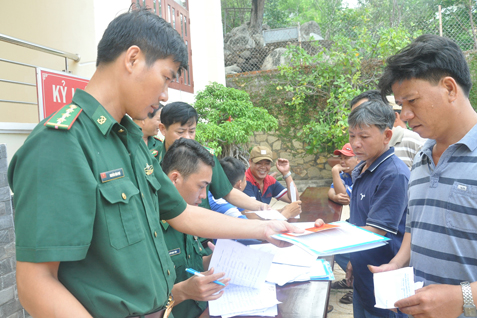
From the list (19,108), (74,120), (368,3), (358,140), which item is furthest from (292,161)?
(368,3)

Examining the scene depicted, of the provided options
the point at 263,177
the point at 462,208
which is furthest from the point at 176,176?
the point at 263,177

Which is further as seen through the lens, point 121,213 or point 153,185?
point 153,185

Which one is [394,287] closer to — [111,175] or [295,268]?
[295,268]

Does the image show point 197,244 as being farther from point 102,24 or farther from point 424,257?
point 102,24

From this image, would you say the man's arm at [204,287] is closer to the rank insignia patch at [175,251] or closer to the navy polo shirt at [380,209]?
the rank insignia patch at [175,251]

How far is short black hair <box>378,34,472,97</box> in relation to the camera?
50.4 inches

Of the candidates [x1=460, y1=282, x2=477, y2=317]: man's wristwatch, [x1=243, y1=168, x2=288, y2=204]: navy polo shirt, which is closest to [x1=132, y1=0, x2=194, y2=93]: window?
[x1=243, y1=168, x2=288, y2=204]: navy polo shirt

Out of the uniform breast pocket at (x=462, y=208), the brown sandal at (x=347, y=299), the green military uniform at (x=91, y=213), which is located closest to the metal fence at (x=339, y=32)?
the brown sandal at (x=347, y=299)

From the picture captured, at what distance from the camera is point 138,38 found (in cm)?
104

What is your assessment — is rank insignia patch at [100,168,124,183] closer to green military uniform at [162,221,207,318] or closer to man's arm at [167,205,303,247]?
man's arm at [167,205,303,247]

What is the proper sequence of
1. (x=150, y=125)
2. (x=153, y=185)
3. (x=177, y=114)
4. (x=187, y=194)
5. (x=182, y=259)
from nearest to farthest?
(x=153, y=185) → (x=182, y=259) → (x=187, y=194) → (x=177, y=114) → (x=150, y=125)

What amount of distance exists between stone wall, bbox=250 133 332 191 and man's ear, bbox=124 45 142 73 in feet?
24.3

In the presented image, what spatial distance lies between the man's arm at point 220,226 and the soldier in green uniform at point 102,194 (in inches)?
9.6

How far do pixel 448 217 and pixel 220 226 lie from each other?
824 mm
